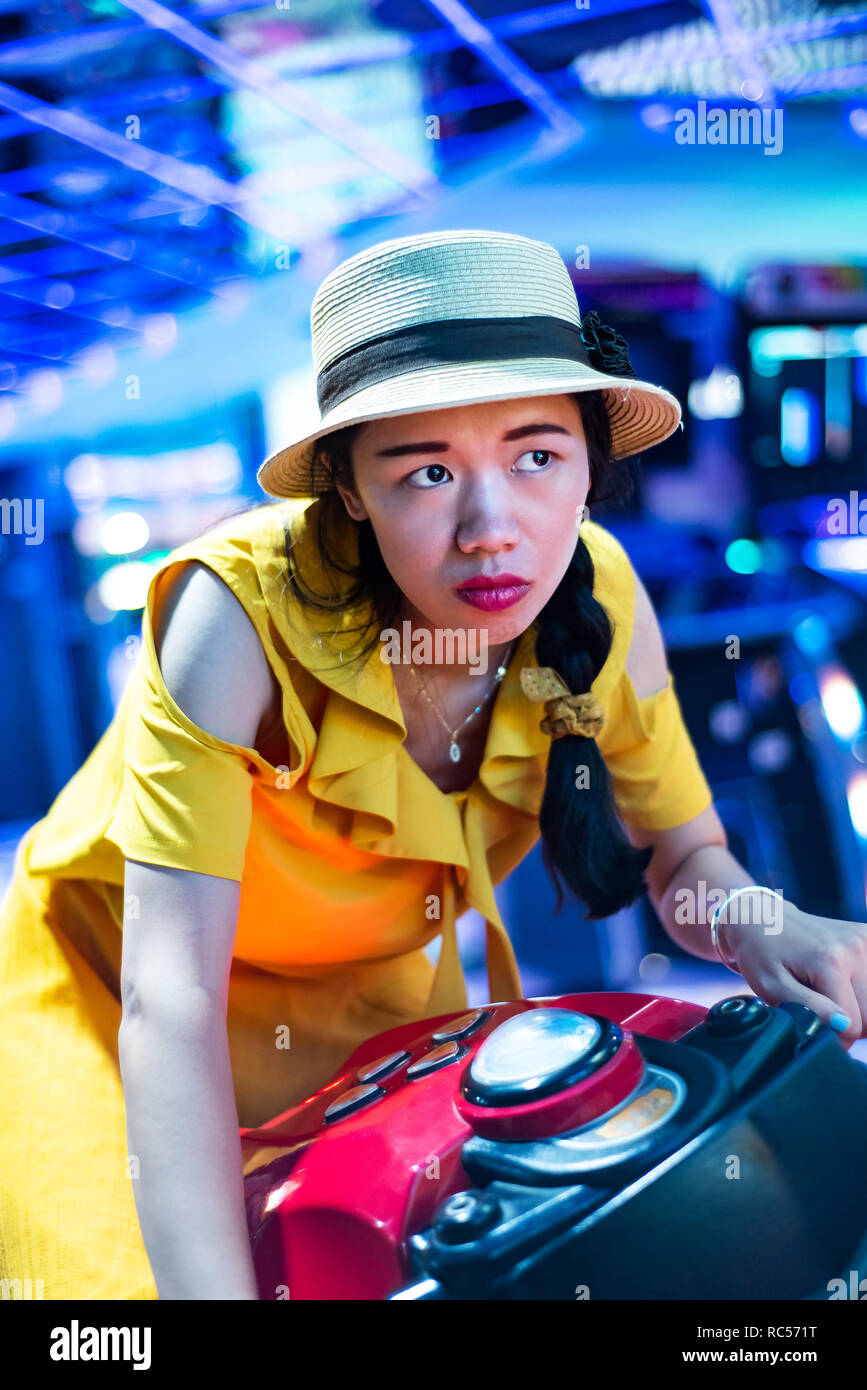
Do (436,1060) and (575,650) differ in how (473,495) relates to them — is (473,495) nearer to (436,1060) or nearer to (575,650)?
(575,650)

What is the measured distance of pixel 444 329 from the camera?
0.87 meters

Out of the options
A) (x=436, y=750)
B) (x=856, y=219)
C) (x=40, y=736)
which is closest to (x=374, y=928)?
(x=436, y=750)

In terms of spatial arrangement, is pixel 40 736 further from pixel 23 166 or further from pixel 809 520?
pixel 809 520

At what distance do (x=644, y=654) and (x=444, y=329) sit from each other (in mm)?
430

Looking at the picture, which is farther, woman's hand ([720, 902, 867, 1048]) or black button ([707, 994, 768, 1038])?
woman's hand ([720, 902, 867, 1048])

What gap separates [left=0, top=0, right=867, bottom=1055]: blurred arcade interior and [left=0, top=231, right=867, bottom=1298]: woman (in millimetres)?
479

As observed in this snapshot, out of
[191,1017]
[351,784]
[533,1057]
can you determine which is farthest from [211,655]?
[533,1057]

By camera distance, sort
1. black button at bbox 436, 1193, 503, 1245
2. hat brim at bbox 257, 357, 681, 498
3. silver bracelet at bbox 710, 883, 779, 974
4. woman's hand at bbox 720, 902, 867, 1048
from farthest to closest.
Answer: silver bracelet at bbox 710, 883, 779, 974 < woman's hand at bbox 720, 902, 867, 1048 < hat brim at bbox 257, 357, 681, 498 < black button at bbox 436, 1193, 503, 1245

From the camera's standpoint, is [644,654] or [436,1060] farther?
[644,654]

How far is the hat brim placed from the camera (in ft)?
2.69

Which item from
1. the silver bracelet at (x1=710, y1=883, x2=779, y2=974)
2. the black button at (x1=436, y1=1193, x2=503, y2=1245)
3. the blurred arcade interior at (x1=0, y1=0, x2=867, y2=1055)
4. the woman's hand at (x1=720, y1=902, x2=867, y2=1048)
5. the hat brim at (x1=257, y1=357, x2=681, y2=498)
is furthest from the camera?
the blurred arcade interior at (x1=0, y1=0, x2=867, y2=1055)

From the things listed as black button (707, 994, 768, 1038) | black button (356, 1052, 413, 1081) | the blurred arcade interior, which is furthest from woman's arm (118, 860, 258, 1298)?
the blurred arcade interior

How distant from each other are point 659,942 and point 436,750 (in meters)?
1.39

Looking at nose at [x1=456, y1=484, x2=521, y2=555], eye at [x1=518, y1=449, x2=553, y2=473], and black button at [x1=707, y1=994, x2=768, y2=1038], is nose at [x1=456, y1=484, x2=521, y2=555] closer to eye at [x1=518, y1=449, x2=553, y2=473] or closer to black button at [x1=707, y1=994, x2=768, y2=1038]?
eye at [x1=518, y1=449, x2=553, y2=473]
